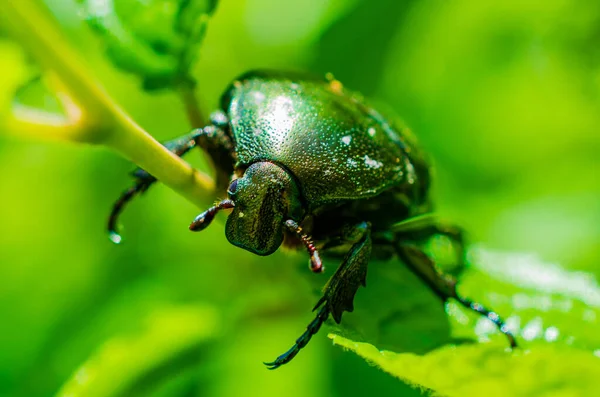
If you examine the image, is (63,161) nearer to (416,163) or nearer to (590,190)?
(416,163)

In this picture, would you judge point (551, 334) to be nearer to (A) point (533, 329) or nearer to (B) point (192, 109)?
(A) point (533, 329)

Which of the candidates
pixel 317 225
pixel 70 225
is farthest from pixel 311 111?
pixel 70 225

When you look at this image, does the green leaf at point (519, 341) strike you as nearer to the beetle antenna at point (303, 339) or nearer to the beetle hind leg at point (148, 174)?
the beetle antenna at point (303, 339)

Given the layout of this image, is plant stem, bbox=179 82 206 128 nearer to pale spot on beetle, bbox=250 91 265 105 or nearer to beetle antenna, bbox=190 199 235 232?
pale spot on beetle, bbox=250 91 265 105

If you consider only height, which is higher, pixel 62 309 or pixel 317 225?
pixel 317 225

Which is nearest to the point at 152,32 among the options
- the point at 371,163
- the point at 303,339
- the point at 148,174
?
the point at 148,174

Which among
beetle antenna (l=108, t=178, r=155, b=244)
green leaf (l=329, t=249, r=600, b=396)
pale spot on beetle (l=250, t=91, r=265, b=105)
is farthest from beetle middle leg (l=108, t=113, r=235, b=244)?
green leaf (l=329, t=249, r=600, b=396)
